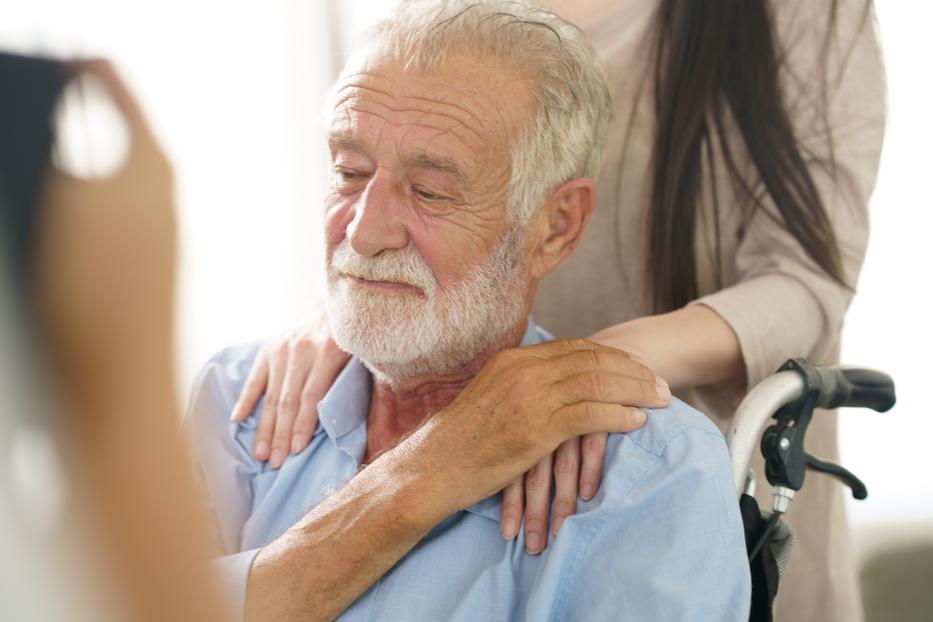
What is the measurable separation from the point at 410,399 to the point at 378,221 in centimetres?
32

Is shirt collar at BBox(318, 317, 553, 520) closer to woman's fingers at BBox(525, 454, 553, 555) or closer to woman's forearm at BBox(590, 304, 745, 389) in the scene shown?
woman's forearm at BBox(590, 304, 745, 389)

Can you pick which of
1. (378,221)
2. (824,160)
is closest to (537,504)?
(378,221)

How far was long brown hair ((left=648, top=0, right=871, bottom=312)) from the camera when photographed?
5.32 feet

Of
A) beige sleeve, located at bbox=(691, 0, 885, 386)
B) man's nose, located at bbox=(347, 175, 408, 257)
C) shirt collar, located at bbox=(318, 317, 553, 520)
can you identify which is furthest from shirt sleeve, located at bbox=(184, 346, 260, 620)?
beige sleeve, located at bbox=(691, 0, 885, 386)

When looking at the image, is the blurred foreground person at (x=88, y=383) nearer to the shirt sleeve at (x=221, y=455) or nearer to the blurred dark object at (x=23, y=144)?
the blurred dark object at (x=23, y=144)

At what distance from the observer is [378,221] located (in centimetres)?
138

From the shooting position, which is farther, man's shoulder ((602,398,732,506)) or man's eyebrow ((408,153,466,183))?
man's eyebrow ((408,153,466,183))

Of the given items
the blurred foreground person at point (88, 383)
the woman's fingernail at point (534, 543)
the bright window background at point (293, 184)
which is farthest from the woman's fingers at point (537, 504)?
the bright window background at point (293, 184)

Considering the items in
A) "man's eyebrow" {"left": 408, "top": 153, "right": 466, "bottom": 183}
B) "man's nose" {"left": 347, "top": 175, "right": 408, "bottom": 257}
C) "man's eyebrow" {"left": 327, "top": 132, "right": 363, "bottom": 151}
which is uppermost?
"man's eyebrow" {"left": 327, "top": 132, "right": 363, "bottom": 151}

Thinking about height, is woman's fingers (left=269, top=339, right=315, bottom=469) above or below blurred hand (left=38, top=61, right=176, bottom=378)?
below

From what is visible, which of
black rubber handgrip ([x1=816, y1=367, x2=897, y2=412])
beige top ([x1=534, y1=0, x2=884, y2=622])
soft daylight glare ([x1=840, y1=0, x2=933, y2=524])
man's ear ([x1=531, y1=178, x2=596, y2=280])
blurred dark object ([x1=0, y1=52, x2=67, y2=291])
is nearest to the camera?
blurred dark object ([x1=0, y1=52, x2=67, y2=291])

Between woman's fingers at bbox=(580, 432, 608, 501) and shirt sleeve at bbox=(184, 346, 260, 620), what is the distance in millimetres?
518

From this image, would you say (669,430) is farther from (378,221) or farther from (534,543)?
(378,221)

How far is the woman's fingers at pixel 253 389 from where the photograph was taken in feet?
5.34
